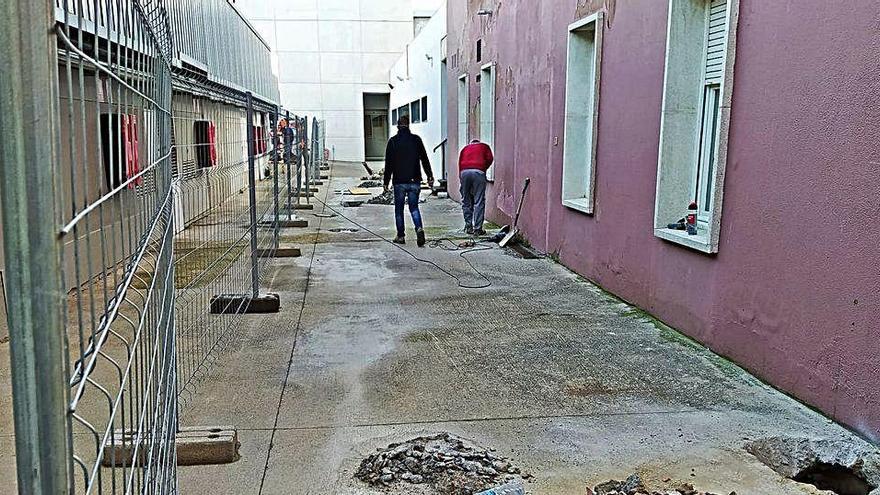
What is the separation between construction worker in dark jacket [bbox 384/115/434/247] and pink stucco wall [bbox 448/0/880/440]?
3.28 m

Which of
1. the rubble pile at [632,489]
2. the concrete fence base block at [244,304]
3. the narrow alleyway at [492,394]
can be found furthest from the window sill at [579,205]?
the rubble pile at [632,489]

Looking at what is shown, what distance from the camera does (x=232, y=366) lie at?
191 inches

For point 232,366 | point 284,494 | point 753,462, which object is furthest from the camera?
point 232,366

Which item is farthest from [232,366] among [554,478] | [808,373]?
[808,373]

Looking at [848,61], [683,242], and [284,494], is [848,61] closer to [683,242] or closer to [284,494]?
[683,242]

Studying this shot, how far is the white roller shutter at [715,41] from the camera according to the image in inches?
214

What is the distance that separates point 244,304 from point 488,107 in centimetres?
763

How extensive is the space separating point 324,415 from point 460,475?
1063mm

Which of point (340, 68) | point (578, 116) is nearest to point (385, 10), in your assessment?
point (340, 68)

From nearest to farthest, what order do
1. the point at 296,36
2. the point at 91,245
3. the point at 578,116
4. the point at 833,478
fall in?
→ the point at 91,245 → the point at 833,478 → the point at 578,116 → the point at 296,36

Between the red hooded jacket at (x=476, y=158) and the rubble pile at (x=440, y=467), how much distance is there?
7730 mm

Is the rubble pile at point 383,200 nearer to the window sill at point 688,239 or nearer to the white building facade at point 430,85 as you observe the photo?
the white building facade at point 430,85

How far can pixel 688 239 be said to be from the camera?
5.32 meters

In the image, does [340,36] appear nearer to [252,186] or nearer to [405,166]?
[405,166]
